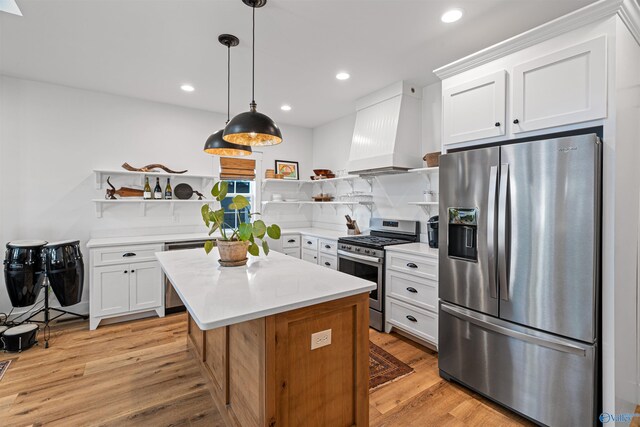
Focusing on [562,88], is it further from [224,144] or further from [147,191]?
[147,191]

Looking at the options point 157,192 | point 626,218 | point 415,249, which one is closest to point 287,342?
point 415,249

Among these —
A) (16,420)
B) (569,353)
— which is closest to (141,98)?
(16,420)

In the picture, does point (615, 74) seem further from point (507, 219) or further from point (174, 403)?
point (174, 403)

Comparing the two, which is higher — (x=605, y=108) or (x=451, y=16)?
(x=451, y=16)

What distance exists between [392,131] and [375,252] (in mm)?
1398

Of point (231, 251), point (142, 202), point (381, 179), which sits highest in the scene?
point (381, 179)

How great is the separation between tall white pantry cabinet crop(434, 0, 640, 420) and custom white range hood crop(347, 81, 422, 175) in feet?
4.19

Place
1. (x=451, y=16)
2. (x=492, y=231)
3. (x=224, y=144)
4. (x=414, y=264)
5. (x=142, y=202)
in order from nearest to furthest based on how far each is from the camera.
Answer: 1. (x=492, y=231)
2. (x=451, y=16)
3. (x=224, y=144)
4. (x=414, y=264)
5. (x=142, y=202)

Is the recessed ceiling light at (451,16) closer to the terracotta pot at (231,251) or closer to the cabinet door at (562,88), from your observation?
the cabinet door at (562,88)

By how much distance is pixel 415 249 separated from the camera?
307 centimetres

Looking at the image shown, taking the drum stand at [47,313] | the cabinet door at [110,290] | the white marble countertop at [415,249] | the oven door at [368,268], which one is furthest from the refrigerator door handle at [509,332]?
the drum stand at [47,313]

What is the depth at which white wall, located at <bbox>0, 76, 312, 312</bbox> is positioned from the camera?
3432 mm

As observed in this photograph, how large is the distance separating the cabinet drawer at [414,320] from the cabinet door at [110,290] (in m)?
2.96

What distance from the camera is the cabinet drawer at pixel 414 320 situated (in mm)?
2809
